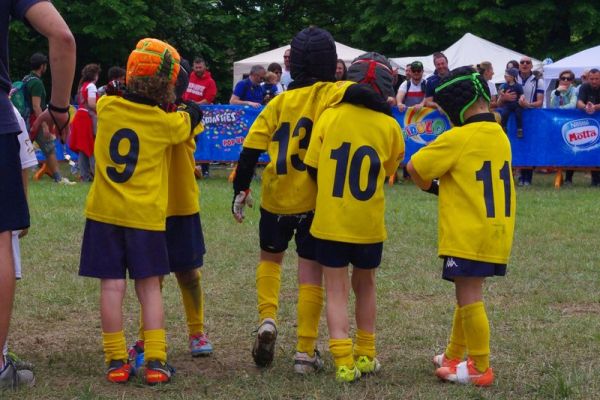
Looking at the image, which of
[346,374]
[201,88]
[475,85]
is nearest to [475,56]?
[201,88]

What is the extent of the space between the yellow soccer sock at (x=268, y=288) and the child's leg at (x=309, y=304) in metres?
0.25

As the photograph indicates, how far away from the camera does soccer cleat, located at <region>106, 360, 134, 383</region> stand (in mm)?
4754

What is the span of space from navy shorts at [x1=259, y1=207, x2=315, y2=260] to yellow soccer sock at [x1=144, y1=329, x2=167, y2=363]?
0.83 m

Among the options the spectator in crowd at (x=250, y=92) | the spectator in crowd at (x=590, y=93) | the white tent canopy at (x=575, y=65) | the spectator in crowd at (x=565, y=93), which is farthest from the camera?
the white tent canopy at (x=575, y=65)

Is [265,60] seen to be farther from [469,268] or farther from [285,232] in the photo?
[469,268]

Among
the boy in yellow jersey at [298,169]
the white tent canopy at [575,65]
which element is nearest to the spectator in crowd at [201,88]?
the white tent canopy at [575,65]

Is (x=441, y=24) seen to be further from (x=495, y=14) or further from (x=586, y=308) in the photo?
(x=586, y=308)

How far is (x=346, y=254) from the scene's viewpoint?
4.93 m

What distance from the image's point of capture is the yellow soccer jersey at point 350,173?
4.82 metres

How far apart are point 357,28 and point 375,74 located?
28706 millimetres

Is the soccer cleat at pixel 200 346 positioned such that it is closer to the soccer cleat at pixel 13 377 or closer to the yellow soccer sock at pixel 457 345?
the soccer cleat at pixel 13 377

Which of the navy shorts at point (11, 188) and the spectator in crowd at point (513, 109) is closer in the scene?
the navy shorts at point (11, 188)

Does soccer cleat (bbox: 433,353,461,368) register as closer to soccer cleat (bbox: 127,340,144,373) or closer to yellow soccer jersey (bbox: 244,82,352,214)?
yellow soccer jersey (bbox: 244,82,352,214)

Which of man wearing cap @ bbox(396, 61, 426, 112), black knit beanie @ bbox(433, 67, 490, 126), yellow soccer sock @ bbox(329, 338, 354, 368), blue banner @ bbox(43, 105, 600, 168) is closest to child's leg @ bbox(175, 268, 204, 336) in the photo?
yellow soccer sock @ bbox(329, 338, 354, 368)
